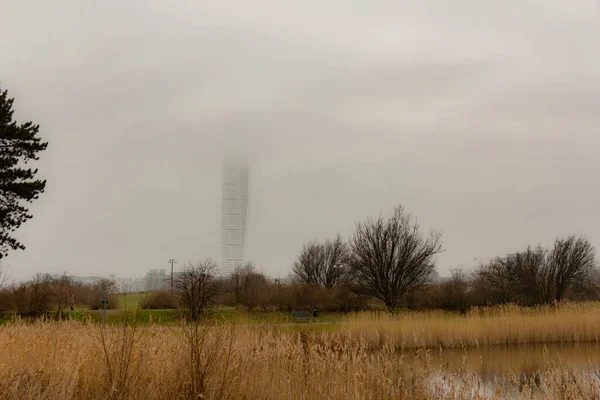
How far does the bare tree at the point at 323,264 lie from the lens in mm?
48831

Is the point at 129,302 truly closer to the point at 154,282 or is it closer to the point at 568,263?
the point at 154,282

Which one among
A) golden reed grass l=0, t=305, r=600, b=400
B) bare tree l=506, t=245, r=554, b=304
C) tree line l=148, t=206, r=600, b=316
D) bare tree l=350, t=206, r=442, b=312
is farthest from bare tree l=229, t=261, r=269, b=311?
golden reed grass l=0, t=305, r=600, b=400

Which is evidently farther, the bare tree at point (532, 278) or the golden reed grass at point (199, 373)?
the bare tree at point (532, 278)

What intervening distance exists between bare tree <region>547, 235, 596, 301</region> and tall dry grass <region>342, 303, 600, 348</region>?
17516 mm

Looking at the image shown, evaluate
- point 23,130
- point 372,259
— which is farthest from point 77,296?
point 372,259

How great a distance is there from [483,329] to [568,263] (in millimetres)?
23378

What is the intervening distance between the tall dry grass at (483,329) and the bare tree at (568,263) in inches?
690

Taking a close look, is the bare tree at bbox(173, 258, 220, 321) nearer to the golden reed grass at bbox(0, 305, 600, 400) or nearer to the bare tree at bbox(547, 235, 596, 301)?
the golden reed grass at bbox(0, 305, 600, 400)

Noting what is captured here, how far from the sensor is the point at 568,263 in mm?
34750

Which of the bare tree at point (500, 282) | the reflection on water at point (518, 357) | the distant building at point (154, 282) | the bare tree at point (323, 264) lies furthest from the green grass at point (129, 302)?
the bare tree at point (323, 264)

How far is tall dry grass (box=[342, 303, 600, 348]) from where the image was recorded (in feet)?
48.4

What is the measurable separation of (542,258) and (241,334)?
34.5 metres

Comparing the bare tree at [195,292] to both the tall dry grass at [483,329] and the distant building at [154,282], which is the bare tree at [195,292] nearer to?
the distant building at [154,282]

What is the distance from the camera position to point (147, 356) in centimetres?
574
